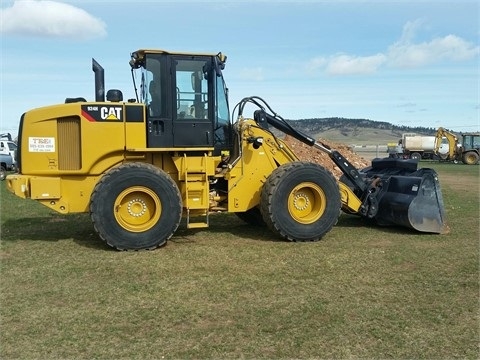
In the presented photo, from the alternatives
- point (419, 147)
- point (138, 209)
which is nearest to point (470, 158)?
point (419, 147)

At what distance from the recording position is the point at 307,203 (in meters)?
8.85

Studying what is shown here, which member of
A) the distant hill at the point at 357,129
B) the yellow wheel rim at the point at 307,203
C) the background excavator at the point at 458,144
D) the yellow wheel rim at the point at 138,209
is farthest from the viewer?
the distant hill at the point at 357,129

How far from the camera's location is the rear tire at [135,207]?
305 inches

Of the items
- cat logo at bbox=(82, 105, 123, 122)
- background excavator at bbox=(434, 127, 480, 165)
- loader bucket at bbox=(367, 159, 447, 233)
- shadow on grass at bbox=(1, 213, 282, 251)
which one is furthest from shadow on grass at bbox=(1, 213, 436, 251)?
background excavator at bbox=(434, 127, 480, 165)

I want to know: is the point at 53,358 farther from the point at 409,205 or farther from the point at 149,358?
the point at 409,205

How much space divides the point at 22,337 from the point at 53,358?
23.2 inches

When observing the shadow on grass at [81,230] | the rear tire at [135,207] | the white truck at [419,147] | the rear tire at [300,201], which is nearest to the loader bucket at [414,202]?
the rear tire at [300,201]

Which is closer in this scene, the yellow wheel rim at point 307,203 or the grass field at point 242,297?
the grass field at point 242,297

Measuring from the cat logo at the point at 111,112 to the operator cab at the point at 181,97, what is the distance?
44cm

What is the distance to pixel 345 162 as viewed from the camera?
9.96 metres

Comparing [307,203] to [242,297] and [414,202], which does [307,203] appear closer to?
[414,202]

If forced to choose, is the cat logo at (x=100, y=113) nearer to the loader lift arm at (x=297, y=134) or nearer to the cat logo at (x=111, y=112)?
the cat logo at (x=111, y=112)

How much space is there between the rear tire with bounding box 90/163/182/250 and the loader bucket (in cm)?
388

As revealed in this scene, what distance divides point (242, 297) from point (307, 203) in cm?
337
